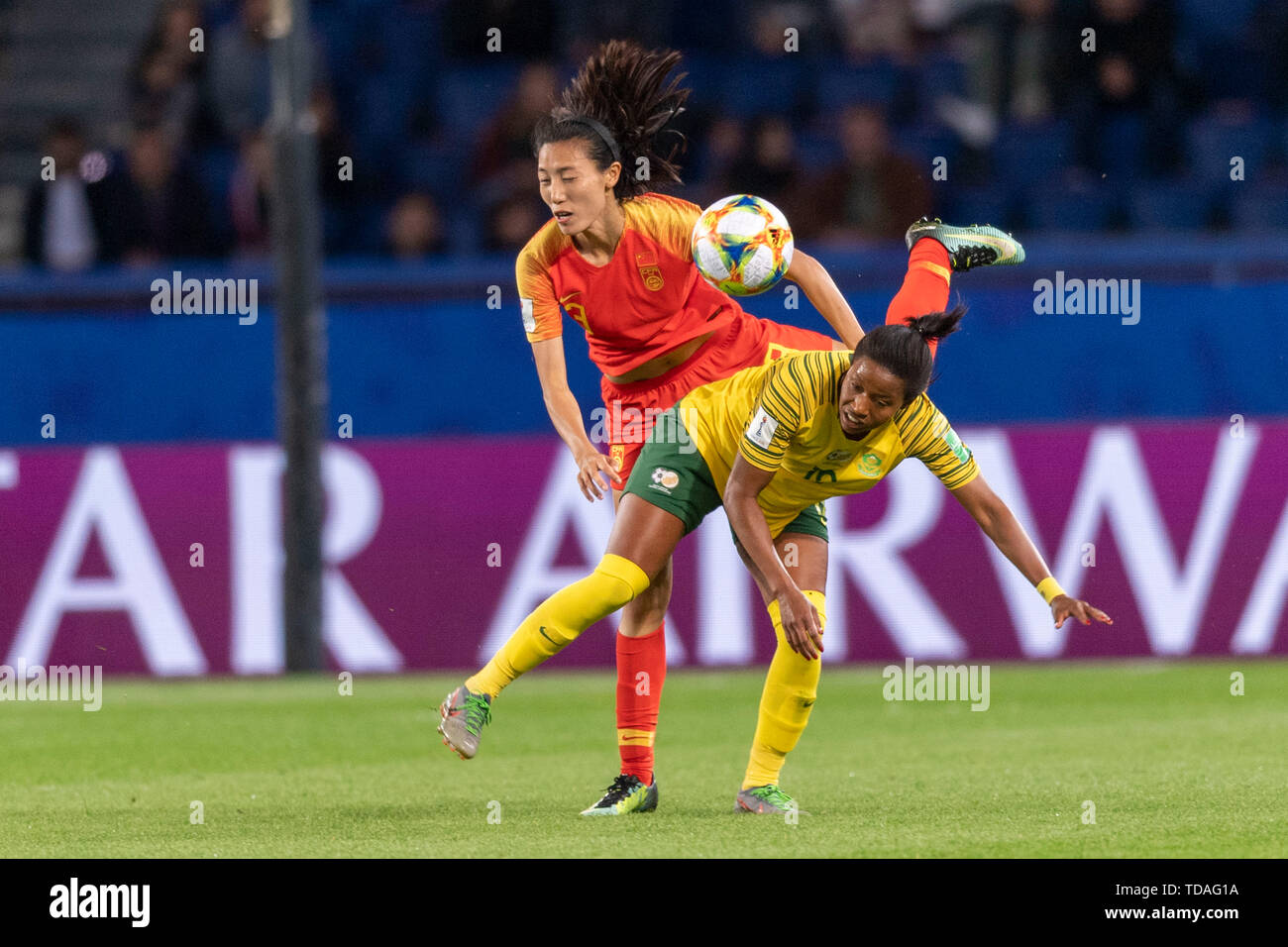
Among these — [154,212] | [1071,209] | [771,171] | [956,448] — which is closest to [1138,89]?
[1071,209]

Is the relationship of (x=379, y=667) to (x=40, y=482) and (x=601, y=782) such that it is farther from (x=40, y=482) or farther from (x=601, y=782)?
(x=601, y=782)

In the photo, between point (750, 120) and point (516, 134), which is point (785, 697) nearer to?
point (516, 134)

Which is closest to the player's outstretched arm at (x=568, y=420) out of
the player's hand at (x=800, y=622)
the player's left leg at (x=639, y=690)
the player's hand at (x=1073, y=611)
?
the player's left leg at (x=639, y=690)

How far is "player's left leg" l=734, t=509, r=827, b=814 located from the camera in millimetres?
6898

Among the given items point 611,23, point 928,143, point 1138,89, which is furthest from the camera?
point 611,23

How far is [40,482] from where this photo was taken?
11648mm

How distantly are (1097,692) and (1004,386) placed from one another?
2101mm

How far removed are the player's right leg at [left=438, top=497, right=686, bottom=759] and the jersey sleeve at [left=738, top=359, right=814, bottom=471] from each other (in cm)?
47

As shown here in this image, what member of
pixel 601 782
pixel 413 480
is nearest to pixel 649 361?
pixel 601 782

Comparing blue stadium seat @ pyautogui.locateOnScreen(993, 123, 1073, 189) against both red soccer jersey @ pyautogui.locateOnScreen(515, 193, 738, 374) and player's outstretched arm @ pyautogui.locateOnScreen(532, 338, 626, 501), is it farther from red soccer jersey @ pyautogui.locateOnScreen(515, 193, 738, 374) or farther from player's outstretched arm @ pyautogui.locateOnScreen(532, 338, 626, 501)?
player's outstretched arm @ pyautogui.locateOnScreen(532, 338, 626, 501)

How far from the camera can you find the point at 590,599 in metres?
6.72

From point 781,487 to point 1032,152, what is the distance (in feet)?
25.8

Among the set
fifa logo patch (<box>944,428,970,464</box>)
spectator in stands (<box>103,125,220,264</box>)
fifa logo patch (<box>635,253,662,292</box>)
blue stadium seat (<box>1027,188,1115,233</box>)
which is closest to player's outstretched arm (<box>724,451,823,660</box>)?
fifa logo patch (<box>944,428,970,464</box>)

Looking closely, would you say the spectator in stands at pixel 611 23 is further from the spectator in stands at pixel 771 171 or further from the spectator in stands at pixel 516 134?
the spectator in stands at pixel 771 171
